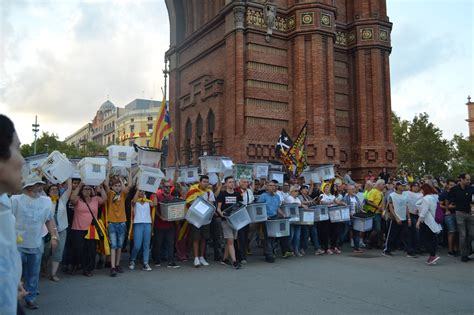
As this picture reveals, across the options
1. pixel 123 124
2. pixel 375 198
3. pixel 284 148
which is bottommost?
pixel 375 198

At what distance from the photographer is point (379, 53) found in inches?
946

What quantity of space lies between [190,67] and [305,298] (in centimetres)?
2159

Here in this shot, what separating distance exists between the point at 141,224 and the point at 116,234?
0.67 metres

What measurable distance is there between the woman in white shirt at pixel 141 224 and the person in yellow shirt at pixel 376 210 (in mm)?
7248

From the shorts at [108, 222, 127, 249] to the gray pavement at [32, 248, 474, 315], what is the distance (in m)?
0.67

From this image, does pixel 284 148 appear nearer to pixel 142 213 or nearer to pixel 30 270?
pixel 142 213

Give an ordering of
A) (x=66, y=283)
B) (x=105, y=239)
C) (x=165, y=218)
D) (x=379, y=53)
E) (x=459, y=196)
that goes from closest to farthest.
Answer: (x=66, y=283) < (x=105, y=239) < (x=165, y=218) < (x=459, y=196) < (x=379, y=53)

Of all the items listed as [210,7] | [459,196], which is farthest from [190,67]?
[459,196]

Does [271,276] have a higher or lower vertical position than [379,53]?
lower

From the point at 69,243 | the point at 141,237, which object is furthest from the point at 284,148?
the point at 69,243

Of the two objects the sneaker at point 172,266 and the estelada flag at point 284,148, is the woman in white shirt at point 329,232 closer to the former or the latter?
the estelada flag at point 284,148

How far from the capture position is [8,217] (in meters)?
2.31

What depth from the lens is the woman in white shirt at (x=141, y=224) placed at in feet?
31.6

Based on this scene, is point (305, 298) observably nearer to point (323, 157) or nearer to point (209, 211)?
point (209, 211)
